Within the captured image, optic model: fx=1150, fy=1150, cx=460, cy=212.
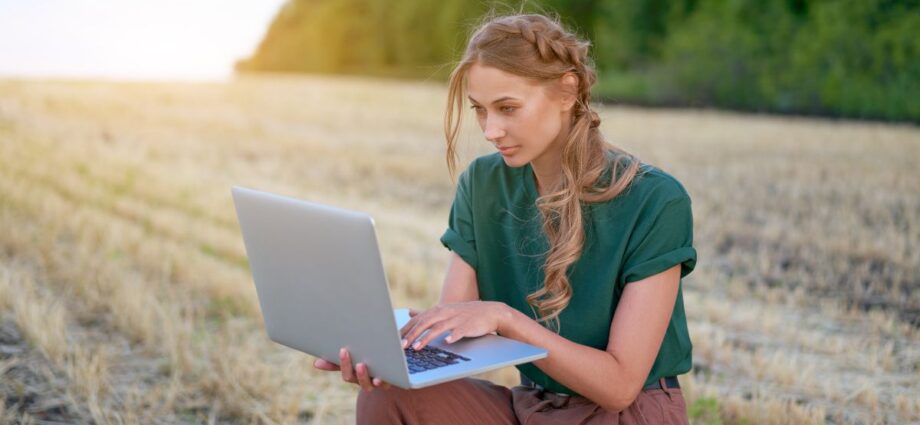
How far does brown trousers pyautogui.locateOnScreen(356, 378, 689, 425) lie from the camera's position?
109 inches

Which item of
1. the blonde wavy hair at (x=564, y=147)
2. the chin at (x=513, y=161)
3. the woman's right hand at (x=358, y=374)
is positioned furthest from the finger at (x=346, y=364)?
the chin at (x=513, y=161)

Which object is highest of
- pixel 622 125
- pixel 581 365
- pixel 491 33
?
pixel 491 33

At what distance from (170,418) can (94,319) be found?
A: 149cm

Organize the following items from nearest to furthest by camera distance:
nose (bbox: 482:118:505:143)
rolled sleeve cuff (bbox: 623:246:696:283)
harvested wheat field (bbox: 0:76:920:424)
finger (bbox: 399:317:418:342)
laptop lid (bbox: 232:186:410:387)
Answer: laptop lid (bbox: 232:186:410:387), finger (bbox: 399:317:418:342), rolled sleeve cuff (bbox: 623:246:696:283), nose (bbox: 482:118:505:143), harvested wheat field (bbox: 0:76:920:424)

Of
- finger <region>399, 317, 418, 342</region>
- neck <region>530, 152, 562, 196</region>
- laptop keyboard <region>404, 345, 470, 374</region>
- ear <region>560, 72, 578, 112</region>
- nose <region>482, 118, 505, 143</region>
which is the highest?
ear <region>560, 72, 578, 112</region>

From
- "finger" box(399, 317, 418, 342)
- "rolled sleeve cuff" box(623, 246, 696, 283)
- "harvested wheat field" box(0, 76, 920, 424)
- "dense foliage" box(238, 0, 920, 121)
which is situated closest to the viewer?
"finger" box(399, 317, 418, 342)

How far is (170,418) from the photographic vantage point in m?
4.23

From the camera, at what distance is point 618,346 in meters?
2.65

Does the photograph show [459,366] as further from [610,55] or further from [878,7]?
[610,55]

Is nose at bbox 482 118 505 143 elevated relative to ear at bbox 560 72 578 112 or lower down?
lower down

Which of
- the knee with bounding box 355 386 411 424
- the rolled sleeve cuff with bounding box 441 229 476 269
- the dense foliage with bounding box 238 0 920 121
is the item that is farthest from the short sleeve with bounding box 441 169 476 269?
the dense foliage with bounding box 238 0 920 121

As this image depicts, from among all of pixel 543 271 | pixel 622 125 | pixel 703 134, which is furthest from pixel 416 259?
pixel 622 125

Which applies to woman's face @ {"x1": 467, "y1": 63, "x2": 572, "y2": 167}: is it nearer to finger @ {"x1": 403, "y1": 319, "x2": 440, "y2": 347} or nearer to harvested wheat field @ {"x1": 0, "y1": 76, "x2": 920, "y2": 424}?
harvested wheat field @ {"x1": 0, "y1": 76, "x2": 920, "y2": 424}

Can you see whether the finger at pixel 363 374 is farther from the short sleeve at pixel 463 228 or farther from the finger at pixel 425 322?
the short sleeve at pixel 463 228
